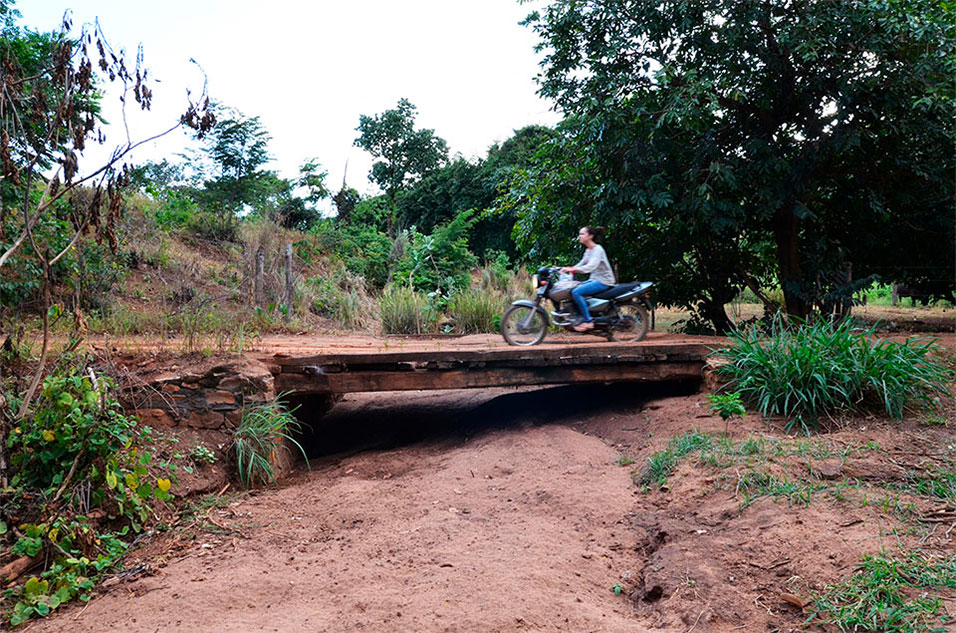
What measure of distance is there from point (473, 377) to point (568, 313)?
71.2 inches

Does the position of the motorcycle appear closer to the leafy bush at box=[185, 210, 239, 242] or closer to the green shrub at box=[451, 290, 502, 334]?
the green shrub at box=[451, 290, 502, 334]

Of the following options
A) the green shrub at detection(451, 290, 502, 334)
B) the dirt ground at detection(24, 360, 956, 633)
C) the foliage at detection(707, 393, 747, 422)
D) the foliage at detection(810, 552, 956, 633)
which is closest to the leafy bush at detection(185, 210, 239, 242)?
the green shrub at detection(451, 290, 502, 334)

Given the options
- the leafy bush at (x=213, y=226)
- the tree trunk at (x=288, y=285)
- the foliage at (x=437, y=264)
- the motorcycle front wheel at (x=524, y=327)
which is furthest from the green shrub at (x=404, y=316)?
the leafy bush at (x=213, y=226)

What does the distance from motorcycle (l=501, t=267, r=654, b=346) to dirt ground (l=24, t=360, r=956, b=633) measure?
6.14 feet

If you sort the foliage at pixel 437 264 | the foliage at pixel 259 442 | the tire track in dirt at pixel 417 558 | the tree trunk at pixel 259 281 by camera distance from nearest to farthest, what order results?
the tire track in dirt at pixel 417 558
the foliage at pixel 259 442
the tree trunk at pixel 259 281
the foliage at pixel 437 264

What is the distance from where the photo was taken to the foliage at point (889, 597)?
8.89 feet

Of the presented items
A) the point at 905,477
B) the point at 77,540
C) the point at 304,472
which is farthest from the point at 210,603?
the point at 905,477

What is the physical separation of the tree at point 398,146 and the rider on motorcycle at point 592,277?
19.9 metres

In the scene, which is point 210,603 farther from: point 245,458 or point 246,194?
point 246,194

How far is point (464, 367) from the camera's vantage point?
253 inches

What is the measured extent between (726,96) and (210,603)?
28.3 ft

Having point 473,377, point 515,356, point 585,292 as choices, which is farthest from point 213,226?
point 515,356

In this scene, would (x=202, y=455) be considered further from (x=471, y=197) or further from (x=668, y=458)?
(x=471, y=197)

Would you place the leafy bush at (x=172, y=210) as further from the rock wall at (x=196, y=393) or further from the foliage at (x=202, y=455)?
the foliage at (x=202, y=455)
